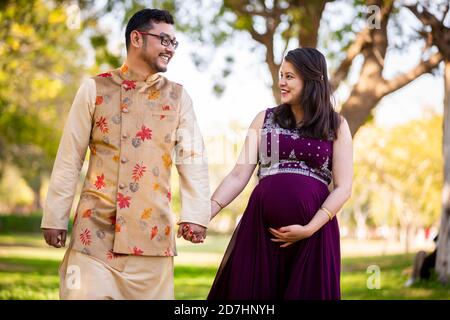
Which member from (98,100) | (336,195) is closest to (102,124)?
(98,100)

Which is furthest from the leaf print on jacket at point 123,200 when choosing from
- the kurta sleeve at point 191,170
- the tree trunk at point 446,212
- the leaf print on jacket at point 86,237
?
the tree trunk at point 446,212

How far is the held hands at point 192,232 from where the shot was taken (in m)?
4.93

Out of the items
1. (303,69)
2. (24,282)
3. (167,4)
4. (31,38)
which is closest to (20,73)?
(31,38)

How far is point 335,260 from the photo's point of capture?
17.4ft

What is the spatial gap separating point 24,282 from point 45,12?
316 inches

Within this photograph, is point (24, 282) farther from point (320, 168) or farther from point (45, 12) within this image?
point (320, 168)

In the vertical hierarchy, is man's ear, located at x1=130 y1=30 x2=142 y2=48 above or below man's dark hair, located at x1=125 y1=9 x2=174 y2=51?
below

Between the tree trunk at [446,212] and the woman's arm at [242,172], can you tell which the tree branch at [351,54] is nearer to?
the tree trunk at [446,212]

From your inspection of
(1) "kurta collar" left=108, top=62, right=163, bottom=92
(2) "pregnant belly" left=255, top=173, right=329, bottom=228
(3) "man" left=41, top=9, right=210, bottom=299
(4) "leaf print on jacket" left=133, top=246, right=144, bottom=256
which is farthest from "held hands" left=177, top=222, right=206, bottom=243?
(1) "kurta collar" left=108, top=62, right=163, bottom=92

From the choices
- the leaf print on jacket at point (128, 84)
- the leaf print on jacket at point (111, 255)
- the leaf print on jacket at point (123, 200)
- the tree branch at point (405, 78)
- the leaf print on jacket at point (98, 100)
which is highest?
the tree branch at point (405, 78)

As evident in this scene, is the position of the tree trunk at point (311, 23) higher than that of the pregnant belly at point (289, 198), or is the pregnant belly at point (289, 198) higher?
the tree trunk at point (311, 23)

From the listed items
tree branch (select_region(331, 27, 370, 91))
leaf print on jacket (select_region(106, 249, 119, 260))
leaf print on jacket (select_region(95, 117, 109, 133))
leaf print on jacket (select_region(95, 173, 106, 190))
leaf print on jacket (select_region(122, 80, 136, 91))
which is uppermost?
tree branch (select_region(331, 27, 370, 91))

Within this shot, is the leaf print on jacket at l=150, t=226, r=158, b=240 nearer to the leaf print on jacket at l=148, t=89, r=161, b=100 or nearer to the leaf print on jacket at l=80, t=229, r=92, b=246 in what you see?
the leaf print on jacket at l=80, t=229, r=92, b=246

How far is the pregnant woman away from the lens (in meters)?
5.21
